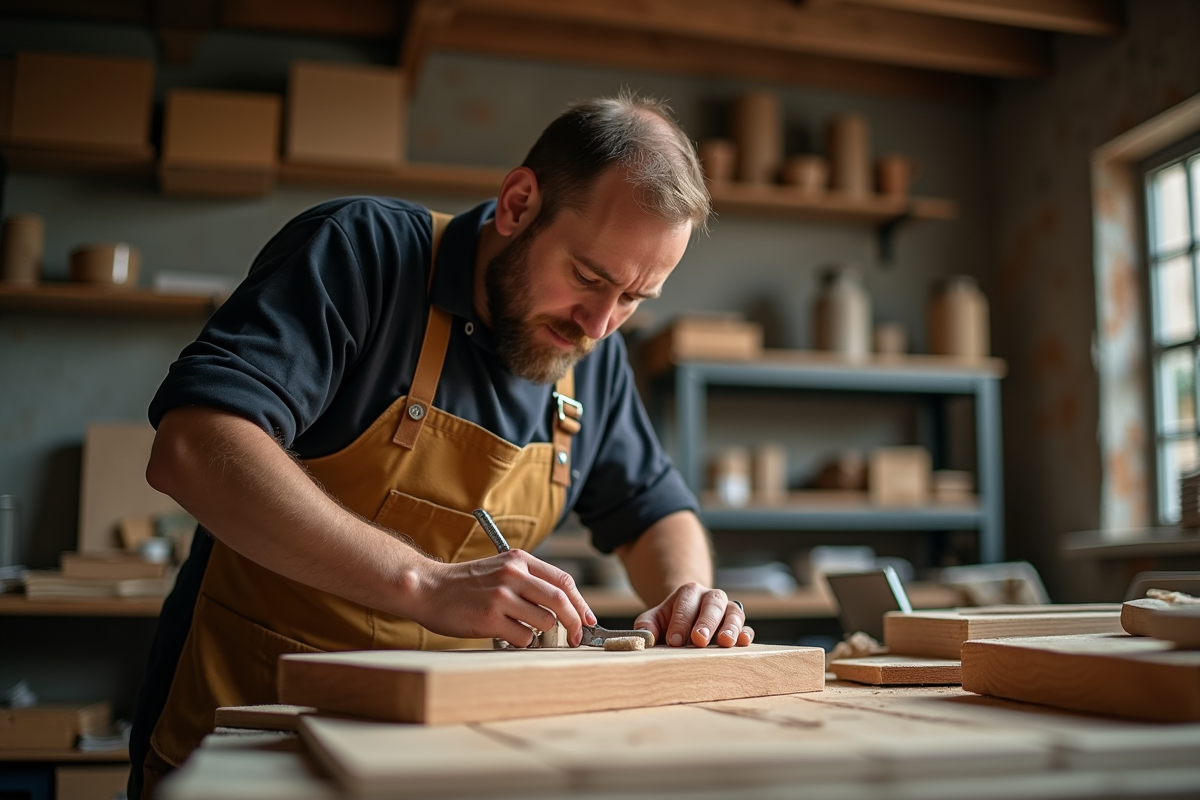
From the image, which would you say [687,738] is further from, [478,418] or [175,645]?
[175,645]

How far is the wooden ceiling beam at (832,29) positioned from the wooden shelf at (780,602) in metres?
2.00

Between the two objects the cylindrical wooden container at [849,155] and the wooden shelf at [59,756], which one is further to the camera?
the cylindrical wooden container at [849,155]

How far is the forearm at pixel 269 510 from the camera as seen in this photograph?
1269mm

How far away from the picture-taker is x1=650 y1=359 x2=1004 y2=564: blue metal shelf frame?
12.3 ft

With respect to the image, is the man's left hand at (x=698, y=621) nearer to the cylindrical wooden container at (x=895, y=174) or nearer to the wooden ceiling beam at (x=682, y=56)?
the wooden ceiling beam at (x=682, y=56)

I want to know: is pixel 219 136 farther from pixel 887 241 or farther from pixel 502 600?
pixel 502 600

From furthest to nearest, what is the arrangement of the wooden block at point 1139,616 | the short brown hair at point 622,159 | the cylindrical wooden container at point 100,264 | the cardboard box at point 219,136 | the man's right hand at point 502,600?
the cardboard box at point 219,136, the cylindrical wooden container at point 100,264, the short brown hair at point 622,159, the man's right hand at point 502,600, the wooden block at point 1139,616

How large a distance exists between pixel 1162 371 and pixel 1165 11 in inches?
47.9

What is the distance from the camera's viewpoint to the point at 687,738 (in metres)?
0.74

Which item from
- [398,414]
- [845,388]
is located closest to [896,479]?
[845,388]

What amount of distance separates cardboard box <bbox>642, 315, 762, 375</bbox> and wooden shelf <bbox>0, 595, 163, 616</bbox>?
184cm

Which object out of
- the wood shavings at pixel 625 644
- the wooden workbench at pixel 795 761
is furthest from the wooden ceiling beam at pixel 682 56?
the wooden workbench at pixel 795 761

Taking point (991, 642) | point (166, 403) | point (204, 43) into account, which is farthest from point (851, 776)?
point (204, 43)

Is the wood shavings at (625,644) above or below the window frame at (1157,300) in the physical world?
below
